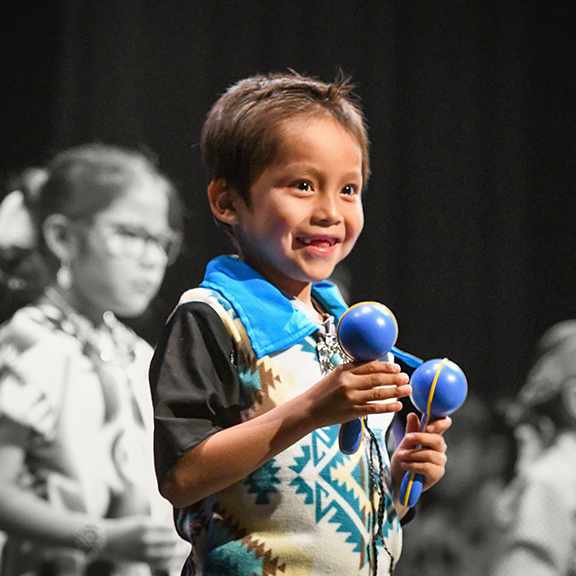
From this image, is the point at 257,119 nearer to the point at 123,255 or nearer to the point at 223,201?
the point at 223,201

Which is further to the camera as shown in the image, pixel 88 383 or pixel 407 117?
pixel 407 117

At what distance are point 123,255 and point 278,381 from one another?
986 millimetres

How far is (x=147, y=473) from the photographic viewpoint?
5.22 ft

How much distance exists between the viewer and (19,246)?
1628mm

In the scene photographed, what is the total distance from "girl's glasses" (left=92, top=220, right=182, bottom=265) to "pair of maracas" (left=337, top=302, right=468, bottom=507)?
908mm

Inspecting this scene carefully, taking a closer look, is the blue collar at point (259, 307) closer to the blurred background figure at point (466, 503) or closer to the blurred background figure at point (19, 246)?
the blurred background figure at point (19, 246)

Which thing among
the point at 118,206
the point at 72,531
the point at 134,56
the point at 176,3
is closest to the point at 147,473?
the point at 72,531

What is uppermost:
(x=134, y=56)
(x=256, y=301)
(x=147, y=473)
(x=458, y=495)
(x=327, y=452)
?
(x=134, y=56)

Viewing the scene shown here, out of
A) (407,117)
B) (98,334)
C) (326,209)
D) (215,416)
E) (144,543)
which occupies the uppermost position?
(407,117)

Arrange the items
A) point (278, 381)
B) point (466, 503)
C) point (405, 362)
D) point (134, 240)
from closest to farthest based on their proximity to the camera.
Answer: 1. point (278, 381)
2. point (405, 362)
3. point (134, 240)
4. point (466, 503)

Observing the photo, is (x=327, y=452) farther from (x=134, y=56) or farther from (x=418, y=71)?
(x=418, y=71)

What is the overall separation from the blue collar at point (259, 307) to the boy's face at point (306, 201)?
31 mm

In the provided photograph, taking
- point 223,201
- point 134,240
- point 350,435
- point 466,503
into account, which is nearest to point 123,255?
point 134,240

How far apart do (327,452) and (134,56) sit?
1263mm
